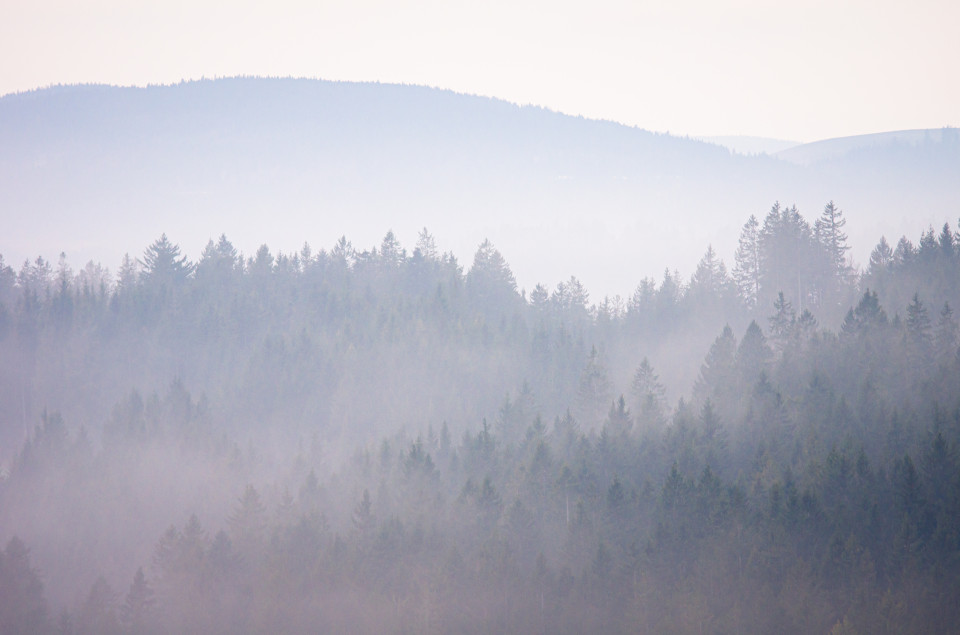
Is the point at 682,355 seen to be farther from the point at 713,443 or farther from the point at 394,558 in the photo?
the point at 394,558

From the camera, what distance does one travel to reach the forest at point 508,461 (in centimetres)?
5466

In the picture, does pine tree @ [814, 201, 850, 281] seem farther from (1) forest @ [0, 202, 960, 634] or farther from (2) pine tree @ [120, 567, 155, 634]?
(2) pine tree @ [120, 567, 155, 634]

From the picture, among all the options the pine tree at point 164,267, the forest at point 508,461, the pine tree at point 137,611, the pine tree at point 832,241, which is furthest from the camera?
the pine tree at point 164,267

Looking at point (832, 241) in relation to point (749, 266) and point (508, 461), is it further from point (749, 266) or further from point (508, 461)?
point (508, 461)

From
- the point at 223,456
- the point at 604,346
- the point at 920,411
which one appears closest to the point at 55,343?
the point at 223,456

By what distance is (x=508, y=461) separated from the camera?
227 feet

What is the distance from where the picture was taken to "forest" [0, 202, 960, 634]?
5466cm

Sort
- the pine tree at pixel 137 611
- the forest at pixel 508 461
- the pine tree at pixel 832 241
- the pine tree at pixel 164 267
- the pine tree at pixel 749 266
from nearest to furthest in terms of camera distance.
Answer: the forest at pixel 508 461 < the pine tree at pixel 137 611 < the pine tree at pixel 832 241 < the pine tree at pixel 749 266 < the pine tree at pixel 164 267

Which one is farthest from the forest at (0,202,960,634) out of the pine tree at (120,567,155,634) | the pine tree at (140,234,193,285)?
the pine tree at (140,234,193,285)

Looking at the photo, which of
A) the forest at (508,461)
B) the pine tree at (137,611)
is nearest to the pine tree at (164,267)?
the forest at (508,461)

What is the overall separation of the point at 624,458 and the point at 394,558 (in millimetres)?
17686

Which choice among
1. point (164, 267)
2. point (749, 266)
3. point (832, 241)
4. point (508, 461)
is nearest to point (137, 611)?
point (508, 461)

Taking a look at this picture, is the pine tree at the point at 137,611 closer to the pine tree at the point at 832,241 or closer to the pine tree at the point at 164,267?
the pine tree at the point at 164,267

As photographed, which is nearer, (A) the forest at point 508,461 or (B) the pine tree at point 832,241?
(A) the forest at point 508,461
